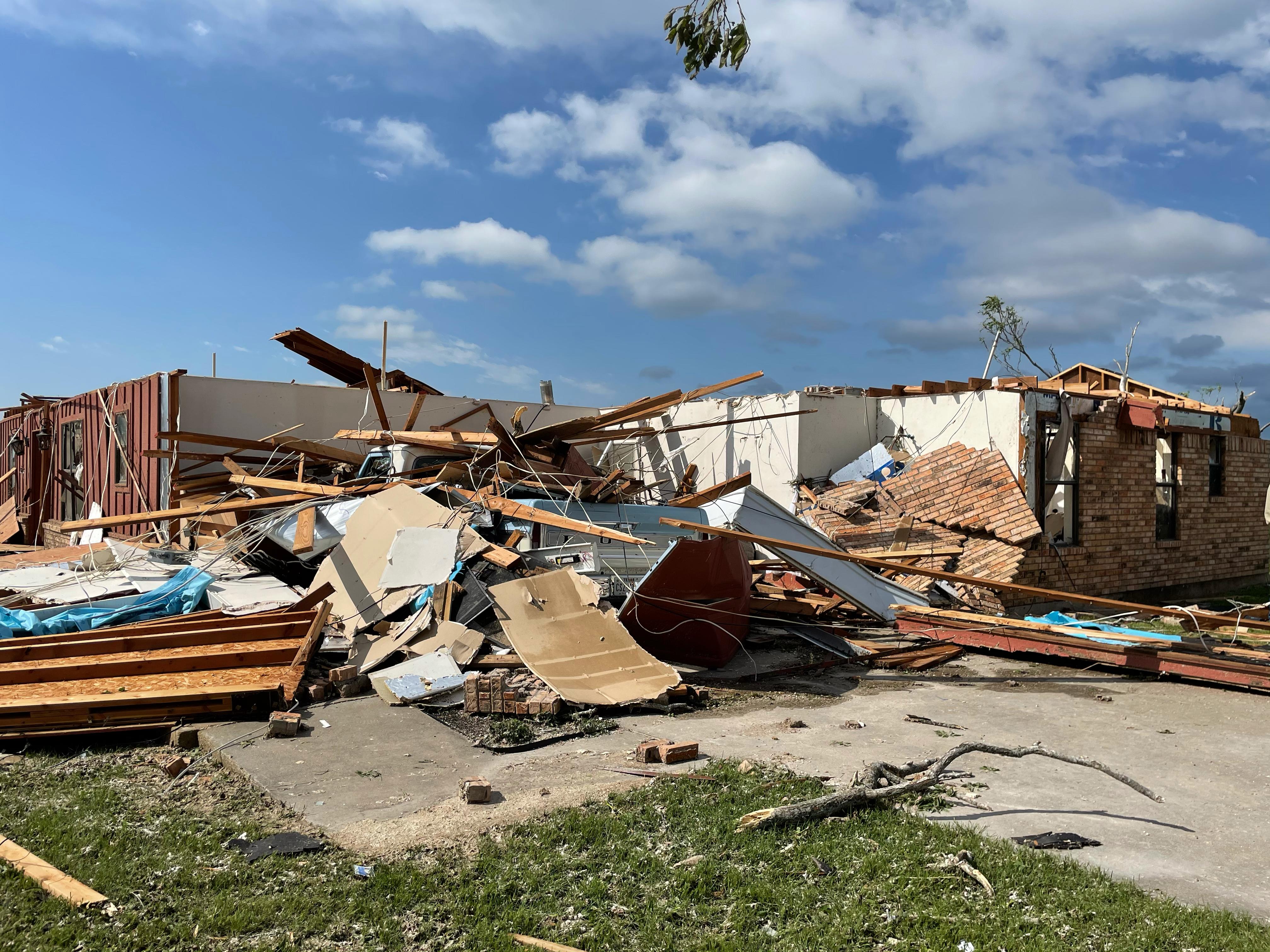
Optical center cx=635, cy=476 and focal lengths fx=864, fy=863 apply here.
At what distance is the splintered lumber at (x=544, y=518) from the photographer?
798 centimetres

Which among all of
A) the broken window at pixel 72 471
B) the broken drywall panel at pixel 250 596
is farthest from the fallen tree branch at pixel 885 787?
the broken window at pixel 72 471

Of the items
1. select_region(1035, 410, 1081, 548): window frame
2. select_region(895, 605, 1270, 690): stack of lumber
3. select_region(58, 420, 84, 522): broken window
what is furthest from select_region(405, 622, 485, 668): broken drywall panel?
select_region(58, 420, 84, 522): broken window

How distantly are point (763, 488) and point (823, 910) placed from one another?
12438 mm

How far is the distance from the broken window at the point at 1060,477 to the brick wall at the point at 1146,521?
4.2 inches

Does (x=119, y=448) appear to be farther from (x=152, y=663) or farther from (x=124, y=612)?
(x=152, y=663)

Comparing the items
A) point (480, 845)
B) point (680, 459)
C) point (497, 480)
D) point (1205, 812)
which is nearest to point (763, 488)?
point (680, 459)

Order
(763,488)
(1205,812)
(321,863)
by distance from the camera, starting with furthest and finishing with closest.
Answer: (763,488)
(1205,812)
(321,863)

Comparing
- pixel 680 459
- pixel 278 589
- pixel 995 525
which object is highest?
pixel 680 459

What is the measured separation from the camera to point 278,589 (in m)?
9.54

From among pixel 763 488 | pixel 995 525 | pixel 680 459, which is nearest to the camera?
pixel 995 525

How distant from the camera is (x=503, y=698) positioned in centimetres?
674

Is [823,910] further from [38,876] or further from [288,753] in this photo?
[288,753]

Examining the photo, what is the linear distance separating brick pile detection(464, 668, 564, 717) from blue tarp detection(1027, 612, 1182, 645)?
6.16m

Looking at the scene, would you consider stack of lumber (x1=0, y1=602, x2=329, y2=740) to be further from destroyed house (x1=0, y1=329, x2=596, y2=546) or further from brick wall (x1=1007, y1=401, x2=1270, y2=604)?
brick wall (x1=1007, y1=401, x2=1270, y2=604)
